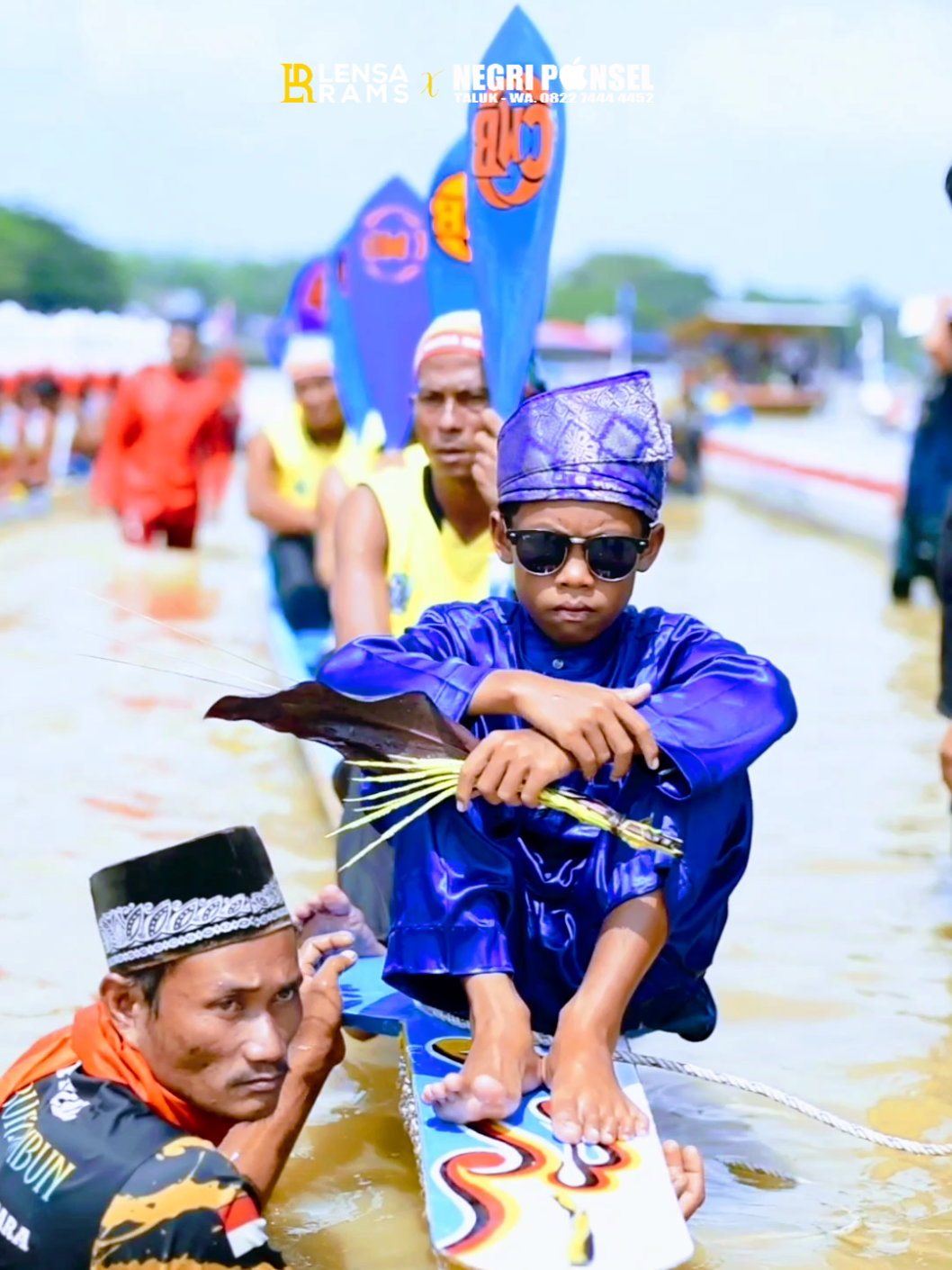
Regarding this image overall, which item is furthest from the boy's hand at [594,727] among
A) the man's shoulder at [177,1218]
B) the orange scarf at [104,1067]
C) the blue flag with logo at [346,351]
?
the blue flag with logo at [346,351]

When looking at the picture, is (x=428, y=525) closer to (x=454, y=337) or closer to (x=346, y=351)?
(x=454, y=337)

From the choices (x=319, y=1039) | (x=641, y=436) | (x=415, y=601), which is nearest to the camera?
(x=319, y=1039)

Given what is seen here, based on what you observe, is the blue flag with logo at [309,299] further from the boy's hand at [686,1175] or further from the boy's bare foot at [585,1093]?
the boy's hand at [686,1175]

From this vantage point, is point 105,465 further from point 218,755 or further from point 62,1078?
point 62,1078

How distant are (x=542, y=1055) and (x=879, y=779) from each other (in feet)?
11.8

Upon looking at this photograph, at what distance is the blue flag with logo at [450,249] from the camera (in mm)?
5746

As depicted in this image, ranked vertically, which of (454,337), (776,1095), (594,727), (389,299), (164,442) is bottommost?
(164,442)

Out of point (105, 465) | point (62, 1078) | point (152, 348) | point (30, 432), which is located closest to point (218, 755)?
point (62, 1078)

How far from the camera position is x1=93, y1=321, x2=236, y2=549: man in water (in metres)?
12.0

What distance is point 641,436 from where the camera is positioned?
3145 mm

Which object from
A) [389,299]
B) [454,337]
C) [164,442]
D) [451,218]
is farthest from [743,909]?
[164,442]

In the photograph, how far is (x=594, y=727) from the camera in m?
2.89

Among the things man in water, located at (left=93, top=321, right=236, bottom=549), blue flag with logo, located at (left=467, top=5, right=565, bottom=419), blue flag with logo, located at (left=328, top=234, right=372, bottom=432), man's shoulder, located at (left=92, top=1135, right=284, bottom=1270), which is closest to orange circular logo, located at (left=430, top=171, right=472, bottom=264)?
blue flag with logo, located at (left=467, top=5, right=565, bottom=419)

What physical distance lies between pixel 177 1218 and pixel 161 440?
33.1 feet
